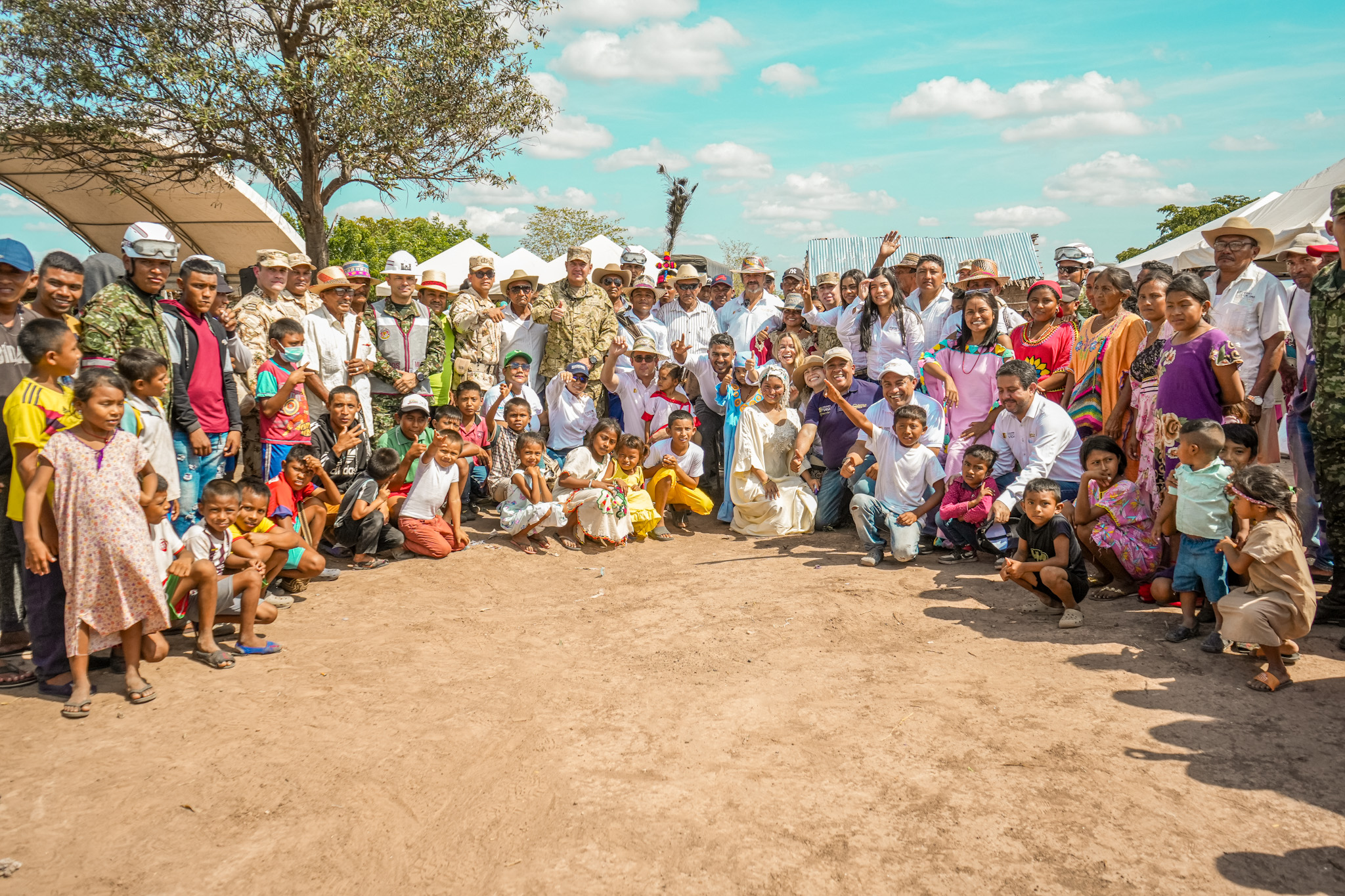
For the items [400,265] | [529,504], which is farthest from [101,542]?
[400,265]

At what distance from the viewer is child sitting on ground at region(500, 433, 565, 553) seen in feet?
20.8

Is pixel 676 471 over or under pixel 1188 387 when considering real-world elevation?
under

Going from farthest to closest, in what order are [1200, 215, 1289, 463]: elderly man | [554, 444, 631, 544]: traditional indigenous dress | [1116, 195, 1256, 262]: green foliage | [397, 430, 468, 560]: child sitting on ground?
[1116, 195, 1256, 262]: green foliage
[554, 444, 631, 544]: traditional indigenous dress
[397, 430, 468, 560]: child sitting on ground
[1200, 215, 1289, 463]: elderly man

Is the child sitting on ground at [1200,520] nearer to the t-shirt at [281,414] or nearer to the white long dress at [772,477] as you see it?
the white long dress at [772,477]

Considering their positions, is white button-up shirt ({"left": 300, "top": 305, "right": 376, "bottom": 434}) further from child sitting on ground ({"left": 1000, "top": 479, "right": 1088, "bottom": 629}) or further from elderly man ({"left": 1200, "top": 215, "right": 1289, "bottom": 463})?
elderly man ({"left": 1200, "top": 215, "right": 1289, "bottom": 463})

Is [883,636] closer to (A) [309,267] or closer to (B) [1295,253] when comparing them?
(B) [1295,253]

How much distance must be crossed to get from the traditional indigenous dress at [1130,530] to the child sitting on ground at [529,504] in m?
3.64

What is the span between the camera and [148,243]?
179 inches

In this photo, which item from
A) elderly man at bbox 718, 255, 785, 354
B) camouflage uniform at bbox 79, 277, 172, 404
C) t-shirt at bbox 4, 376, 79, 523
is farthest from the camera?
elderly man at bbox 718, 255, 785, 354

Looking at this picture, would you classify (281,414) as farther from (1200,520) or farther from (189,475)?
(1200,520)

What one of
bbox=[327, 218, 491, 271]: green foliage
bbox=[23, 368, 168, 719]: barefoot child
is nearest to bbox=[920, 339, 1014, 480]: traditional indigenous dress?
bbox=[23, 368, 168, 719]: barefoot child

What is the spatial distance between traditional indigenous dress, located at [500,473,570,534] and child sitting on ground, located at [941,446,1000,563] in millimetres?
2759

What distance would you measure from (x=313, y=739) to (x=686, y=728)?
5.02 feet

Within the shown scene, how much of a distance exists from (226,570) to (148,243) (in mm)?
1786
